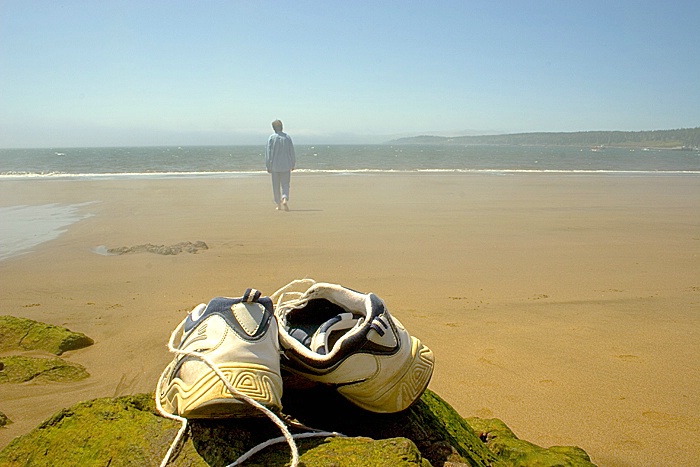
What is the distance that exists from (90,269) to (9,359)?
3.22 m

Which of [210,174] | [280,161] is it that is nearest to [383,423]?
[280,161]

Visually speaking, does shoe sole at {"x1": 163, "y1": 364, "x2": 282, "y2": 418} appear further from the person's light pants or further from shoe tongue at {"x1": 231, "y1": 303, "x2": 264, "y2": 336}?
the person's light pants

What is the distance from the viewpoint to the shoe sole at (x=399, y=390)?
6.19 feet

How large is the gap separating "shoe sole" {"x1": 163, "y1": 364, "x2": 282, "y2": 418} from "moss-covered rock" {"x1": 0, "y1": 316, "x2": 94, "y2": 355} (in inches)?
106

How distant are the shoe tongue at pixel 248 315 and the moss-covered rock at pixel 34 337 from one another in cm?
268

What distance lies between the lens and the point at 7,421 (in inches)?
112

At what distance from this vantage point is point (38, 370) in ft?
11.2

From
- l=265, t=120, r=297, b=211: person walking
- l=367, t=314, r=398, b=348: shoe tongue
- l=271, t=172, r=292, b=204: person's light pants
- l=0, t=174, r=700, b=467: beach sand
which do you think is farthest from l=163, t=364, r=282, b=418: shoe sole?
l=271, t=172, r=292, b=204: person's light pants

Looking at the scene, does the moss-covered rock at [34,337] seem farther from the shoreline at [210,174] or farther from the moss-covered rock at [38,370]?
the shoreline at [210,174]

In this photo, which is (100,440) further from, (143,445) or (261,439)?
(261,439)

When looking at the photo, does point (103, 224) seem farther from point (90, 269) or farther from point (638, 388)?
point (638, 388)

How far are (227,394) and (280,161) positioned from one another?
423 inches

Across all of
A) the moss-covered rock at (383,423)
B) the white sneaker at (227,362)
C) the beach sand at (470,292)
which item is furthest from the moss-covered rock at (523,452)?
the white sneaker at (227,362)

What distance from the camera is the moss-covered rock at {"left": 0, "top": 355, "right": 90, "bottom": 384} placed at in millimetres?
3326
